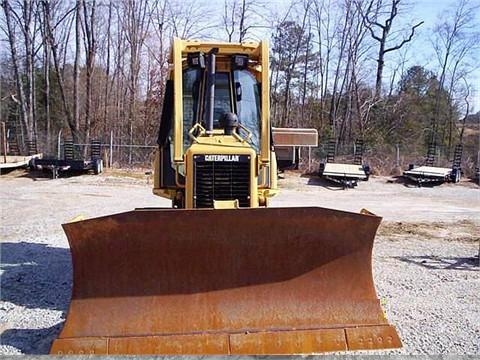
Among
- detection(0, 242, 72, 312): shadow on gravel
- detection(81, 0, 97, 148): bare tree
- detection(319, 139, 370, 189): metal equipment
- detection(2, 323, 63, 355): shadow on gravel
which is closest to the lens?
detection(2, 323, 63, 355): shadow on gravel

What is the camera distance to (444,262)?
678 centimetres

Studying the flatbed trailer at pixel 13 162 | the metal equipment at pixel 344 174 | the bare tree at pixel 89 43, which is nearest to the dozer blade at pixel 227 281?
the metal equipment at pixel 344 174

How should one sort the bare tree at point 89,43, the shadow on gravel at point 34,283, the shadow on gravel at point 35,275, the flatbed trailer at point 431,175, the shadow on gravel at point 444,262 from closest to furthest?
the shadow on gravel at point 34,283
the shadow on gravel at point 35,275
the shadow on gravel at point 444,262
the flatbed trailer at point 431,175
the bare tree at point 89,43

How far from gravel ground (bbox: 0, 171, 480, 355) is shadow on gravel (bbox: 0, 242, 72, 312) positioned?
0.04ft

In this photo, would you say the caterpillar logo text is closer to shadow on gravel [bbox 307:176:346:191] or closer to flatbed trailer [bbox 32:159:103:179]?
shadow on gravel [bbox 307:176:346:191]

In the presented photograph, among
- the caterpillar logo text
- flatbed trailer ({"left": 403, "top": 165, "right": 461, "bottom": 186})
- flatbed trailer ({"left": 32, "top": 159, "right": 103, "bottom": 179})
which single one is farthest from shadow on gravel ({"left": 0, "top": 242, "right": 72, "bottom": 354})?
flatbed trailer ({"left": 403, "top": 165, "right": 461, "bottom": 186})

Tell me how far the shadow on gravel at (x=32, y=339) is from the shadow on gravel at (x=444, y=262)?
4815 millimetres

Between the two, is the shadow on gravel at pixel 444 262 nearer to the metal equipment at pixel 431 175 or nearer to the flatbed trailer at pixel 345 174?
the flatbed trailer at pixel 345 174

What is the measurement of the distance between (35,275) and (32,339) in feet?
6.58

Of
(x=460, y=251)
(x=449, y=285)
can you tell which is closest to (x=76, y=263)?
(x=449, y=285)

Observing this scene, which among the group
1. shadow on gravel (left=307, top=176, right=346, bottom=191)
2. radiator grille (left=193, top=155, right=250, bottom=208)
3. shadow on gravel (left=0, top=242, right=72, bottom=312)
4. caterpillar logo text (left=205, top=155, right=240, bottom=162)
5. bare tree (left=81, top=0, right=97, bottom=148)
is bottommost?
shadow on gravel (left=307, top=176, right=346, bottom=191)

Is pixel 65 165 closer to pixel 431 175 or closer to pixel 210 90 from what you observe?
pixel 431 175

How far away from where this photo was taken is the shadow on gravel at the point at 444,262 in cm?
648

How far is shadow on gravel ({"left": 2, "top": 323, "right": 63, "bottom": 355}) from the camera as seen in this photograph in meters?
3.60
